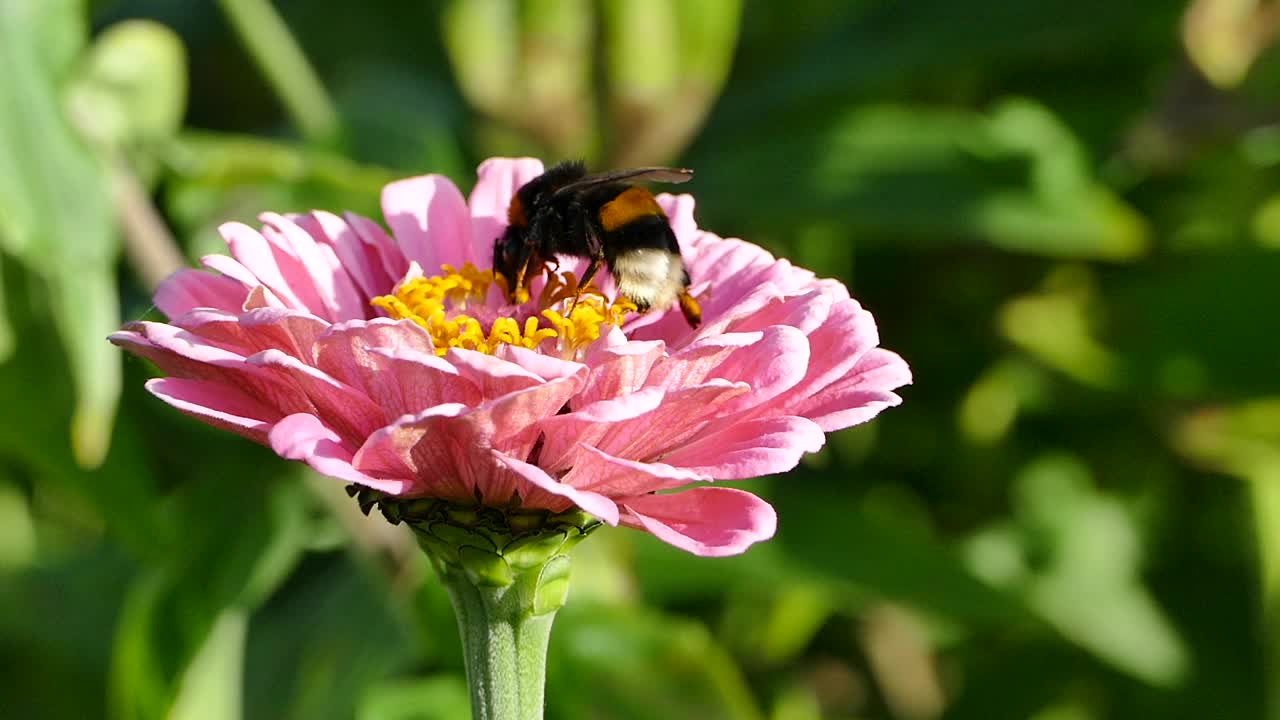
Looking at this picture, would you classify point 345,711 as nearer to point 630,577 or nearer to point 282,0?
point 630,577

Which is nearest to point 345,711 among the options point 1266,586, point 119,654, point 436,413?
point 119,654

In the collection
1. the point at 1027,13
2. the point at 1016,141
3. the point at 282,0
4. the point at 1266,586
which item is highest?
the point at 282,0

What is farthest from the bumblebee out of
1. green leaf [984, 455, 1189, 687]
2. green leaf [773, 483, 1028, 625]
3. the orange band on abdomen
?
green leaf [984, 455, 1189, 687]

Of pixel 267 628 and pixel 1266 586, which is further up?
pixel 267 628

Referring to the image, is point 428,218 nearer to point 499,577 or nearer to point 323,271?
point 323,271

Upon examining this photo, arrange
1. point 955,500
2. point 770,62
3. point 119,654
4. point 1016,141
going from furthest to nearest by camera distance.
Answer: point 770,62, point 955,500, point 1016,141, point 119,654

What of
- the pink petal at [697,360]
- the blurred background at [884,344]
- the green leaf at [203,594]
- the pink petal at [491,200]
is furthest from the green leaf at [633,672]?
the pink petal at [697,360]

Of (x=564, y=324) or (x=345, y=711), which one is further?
(x=345, y=711)

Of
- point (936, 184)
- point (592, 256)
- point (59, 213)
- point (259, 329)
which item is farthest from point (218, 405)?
point (936, 184)
